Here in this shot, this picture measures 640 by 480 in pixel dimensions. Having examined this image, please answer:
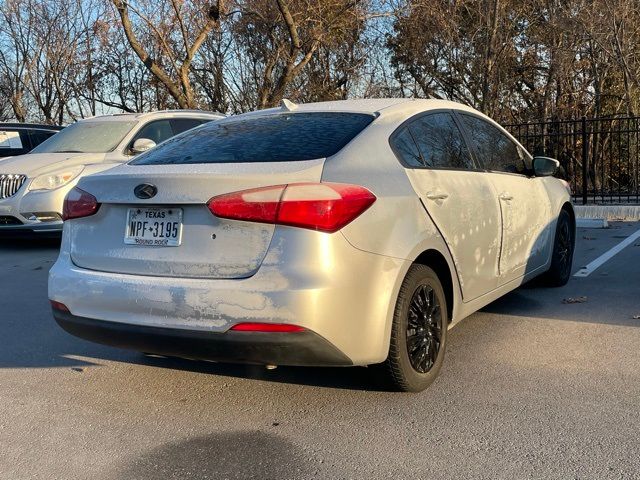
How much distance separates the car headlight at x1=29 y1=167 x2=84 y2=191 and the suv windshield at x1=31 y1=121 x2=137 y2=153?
Result: 0.64 metres

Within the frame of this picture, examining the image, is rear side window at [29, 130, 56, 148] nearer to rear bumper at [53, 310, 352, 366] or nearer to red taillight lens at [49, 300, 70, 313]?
red taillight lens at [49, 300, 70, 313]

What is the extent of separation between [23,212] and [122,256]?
5.90m

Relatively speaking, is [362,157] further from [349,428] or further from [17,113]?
[17,113]

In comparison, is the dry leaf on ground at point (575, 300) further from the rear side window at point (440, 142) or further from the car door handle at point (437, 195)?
the car door handle at point (437, 195)

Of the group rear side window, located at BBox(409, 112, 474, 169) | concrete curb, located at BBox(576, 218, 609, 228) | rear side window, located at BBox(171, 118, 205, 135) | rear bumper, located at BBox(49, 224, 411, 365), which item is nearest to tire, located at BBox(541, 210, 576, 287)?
rear side window, located at BBox(409, 112, 474, 169)

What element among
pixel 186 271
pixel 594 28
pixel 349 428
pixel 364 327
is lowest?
pixel 349 428

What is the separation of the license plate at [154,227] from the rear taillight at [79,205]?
26 centimetres

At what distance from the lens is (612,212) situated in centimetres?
1191

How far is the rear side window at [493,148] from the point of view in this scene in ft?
15.8

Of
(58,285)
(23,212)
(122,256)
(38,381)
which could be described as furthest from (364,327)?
(23,212)

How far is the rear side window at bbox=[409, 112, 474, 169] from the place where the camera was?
13.5ft

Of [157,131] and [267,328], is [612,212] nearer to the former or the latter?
[157,131]

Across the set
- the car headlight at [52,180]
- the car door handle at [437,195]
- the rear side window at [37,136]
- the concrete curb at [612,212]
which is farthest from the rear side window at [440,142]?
the rear side window at [37,136]

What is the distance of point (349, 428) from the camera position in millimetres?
3297
